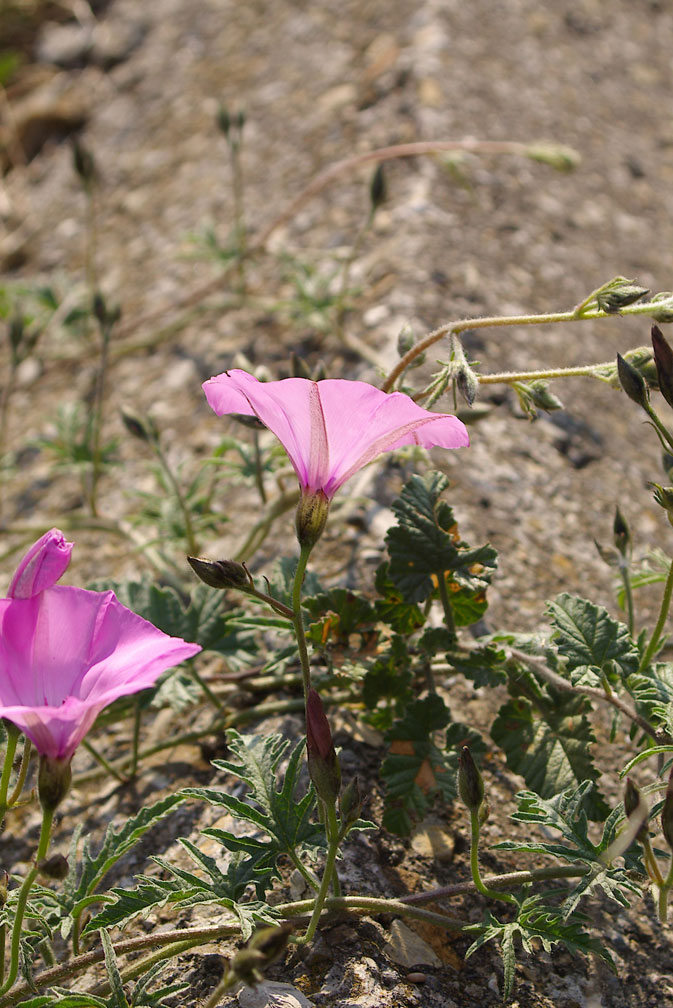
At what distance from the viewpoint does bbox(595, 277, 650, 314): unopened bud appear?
44.9 inches

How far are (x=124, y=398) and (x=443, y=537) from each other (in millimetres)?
1462

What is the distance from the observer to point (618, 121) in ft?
10.4

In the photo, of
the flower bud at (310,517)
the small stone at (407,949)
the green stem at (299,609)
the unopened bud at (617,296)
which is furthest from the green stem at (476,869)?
the unopened bud at (617,296)

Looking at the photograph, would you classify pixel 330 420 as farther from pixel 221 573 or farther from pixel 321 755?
pixel 321 755

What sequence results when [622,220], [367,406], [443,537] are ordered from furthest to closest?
[622,220], [443,537], [367,406]

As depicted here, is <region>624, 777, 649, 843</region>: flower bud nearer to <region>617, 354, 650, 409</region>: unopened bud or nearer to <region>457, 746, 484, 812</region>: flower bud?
<region>457, 746, 484, 812</region>: flower bud

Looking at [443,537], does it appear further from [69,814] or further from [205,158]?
[205,158]

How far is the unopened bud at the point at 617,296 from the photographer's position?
1.14 metres

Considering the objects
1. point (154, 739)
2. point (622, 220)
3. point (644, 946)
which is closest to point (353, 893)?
point (644, 946)

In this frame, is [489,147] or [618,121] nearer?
[489,147]

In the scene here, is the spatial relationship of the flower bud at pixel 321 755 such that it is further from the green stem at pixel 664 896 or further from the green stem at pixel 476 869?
the green stem at pixel 664 896

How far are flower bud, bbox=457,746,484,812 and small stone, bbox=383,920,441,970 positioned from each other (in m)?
0.24

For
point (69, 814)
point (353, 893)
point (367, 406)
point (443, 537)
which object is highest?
point (367, 406)

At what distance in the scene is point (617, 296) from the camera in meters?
1.15
